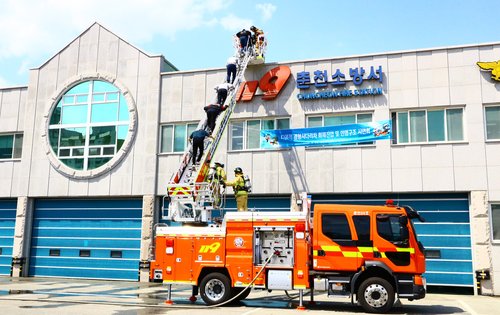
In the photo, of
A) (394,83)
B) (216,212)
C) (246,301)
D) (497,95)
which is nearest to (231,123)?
(216,212)

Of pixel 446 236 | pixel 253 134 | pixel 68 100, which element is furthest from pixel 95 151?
pixel 446 236

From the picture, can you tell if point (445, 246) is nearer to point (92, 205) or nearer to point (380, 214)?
point (380, 214)

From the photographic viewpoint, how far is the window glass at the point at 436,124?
1917cm

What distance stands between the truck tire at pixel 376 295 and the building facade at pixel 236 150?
7.46 meters

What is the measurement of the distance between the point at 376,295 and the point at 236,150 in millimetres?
10637

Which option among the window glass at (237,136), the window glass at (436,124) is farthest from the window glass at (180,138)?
the window glass at (436,124)

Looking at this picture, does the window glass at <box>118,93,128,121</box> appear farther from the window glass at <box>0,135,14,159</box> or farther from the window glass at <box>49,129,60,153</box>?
the window glass at <box>0,135,14,159</box>

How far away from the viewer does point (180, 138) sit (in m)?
22.3

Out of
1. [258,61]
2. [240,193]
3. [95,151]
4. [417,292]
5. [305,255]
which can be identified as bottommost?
[417,292]

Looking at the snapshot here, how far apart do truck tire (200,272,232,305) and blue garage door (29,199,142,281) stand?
9.27 m

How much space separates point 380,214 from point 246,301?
4.86 metres

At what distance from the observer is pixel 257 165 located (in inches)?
827

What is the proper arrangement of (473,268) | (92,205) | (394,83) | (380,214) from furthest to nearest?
(92,205), (394,83), (473,268), (380,214)

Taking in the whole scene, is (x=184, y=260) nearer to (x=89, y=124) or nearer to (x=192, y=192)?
(x=192, y=192)
